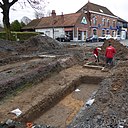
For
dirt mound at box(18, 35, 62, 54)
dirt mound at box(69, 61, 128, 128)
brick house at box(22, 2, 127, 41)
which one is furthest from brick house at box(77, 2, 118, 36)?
dirt mound at box(69, 61, 128, 128)

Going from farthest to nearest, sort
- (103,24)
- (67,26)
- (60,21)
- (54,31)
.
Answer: (103,24), (60,21), (54,31), (67,26)

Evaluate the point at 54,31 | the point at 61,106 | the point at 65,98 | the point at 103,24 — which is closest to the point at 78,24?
the point at 54,31

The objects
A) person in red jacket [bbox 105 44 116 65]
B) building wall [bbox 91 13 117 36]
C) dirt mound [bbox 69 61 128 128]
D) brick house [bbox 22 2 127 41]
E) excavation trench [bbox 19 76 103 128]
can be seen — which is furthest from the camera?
building wall [bbox 91 13 117 36]

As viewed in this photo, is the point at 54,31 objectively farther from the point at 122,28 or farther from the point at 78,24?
the point at 122,28

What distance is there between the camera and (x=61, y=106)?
27.8 ft

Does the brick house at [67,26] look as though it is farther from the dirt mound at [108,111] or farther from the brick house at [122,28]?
the dirt mound at [108,111]

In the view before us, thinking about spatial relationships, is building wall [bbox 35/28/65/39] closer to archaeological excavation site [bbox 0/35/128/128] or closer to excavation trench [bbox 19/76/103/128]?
archaeological excavation site [bbox 0/35/128/128]

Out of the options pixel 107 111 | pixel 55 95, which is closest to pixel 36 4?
pixel 55 95

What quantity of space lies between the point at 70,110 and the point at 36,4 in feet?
68.4

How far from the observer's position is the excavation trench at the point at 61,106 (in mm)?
7141

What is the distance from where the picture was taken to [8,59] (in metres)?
15.1

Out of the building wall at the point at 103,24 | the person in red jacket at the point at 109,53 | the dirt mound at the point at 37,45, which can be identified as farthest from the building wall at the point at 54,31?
the person in red jacket at the point at 109,53

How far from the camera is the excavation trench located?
23.4 ft

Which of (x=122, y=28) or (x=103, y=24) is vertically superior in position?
(x=103, y=24)
